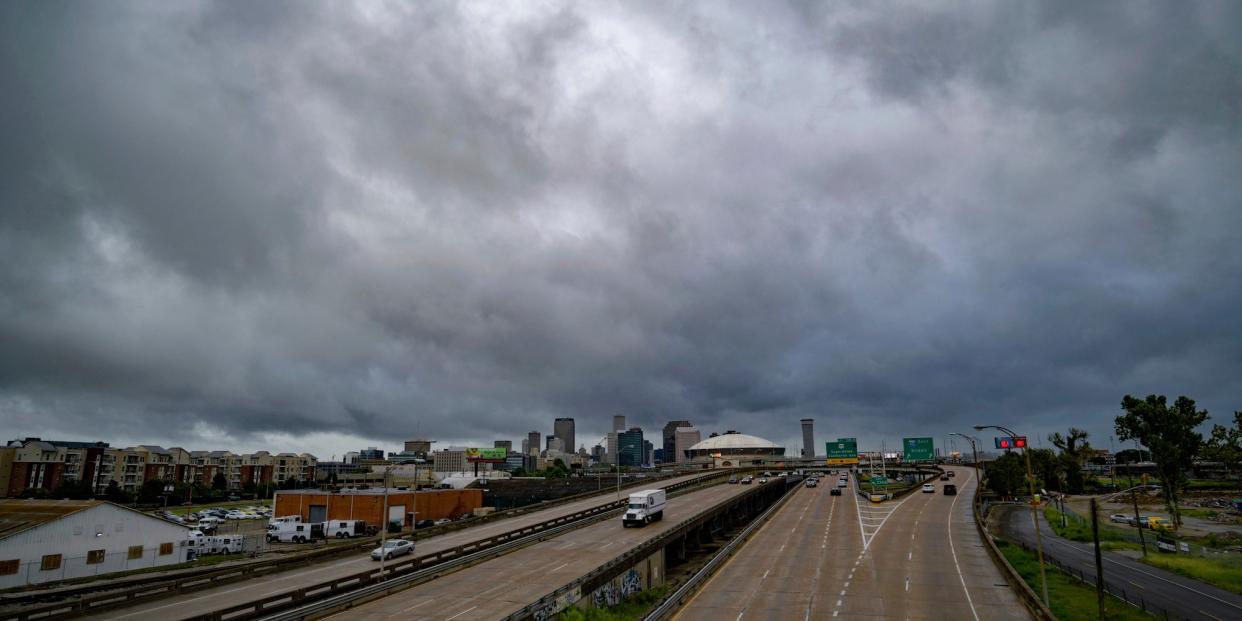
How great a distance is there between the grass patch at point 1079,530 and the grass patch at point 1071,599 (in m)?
30.0

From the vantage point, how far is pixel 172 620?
30594 mm

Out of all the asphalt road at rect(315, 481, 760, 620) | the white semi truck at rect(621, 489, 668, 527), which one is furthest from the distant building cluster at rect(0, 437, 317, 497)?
the asphalt road at rect(315, 481, 760, 620)

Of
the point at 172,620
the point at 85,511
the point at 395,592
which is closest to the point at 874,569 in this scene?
the point at 395,592

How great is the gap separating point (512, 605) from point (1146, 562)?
64.7 m

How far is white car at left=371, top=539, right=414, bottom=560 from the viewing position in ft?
157

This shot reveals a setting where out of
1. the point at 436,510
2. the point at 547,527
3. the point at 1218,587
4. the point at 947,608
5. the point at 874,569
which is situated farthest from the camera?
the point at 436,510

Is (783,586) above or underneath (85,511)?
underneath

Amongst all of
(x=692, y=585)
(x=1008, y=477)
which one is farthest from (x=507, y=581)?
(x=1008, y=477)

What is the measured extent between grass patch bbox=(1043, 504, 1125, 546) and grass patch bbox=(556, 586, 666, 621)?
198 feet

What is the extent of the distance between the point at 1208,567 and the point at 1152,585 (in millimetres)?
13317

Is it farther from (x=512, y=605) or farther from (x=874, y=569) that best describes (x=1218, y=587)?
(x=512, y=605)

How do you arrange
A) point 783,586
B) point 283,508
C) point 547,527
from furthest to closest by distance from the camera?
1. point 283,508
2. point 547,527
3. point 783,586

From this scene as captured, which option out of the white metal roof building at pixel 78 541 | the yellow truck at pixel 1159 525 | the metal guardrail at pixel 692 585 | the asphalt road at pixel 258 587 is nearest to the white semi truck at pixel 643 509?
the metal guardrail at pixel 692 585

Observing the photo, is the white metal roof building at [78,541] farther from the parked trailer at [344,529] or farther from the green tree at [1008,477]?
the green tree at [1008,477]
